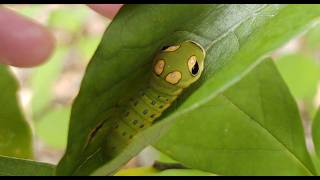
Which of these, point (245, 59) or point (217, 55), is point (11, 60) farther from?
point (245, 59)

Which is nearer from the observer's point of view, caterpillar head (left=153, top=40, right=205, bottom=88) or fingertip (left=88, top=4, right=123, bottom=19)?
caterpillar head (left=153, top=40, right=205, bottom=88)

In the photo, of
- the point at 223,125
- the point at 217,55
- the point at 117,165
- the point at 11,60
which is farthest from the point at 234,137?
the point at 11,60

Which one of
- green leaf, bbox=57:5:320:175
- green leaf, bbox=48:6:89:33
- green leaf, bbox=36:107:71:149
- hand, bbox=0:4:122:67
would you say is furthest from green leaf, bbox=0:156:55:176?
green leaf, bbox=48:6:89:33

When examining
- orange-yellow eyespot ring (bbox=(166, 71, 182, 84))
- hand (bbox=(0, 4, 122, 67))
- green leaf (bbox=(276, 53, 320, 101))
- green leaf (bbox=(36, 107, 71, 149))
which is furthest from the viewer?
green leaf (bbox=(36, 107, 71, 149))

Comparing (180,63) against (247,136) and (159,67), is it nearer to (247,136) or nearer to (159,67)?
(159,67)

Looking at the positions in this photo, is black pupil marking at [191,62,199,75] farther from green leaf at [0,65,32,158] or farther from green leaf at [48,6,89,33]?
green leaf at [48,6,89,33]

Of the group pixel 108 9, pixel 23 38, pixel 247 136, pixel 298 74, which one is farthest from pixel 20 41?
pixel 298 74

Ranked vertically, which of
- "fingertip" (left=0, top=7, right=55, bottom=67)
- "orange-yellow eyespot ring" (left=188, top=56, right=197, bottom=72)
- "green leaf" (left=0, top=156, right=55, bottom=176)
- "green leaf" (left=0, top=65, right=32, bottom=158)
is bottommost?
"fingertip" (left=0, top=7, right=55, bottom=67)
